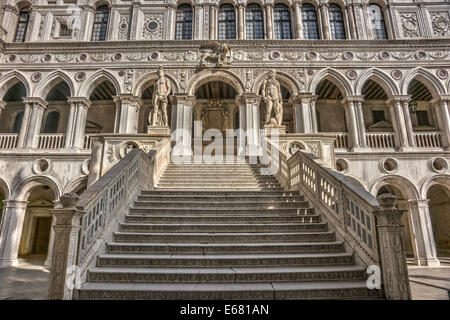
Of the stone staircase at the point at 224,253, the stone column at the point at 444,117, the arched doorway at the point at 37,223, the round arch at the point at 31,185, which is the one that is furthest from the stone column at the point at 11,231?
the stone column at the point at 444,117

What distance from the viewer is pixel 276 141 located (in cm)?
1137

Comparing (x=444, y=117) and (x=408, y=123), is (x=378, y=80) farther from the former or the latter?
(x=444, y=117)

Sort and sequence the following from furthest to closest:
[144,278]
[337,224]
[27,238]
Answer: [27,238] → [337,224] → [144,278]

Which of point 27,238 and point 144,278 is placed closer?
point 144,278

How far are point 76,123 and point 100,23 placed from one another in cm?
718

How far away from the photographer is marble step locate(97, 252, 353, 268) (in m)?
4.76

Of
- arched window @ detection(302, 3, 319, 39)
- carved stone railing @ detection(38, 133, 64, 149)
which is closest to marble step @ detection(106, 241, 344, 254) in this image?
carved stone railing @ detection(38, 133, 64, 149)

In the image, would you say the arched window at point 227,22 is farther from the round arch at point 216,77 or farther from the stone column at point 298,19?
the stone column at point 298,19

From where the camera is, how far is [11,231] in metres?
13.6

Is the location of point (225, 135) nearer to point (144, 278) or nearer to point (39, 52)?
point (39, 52)

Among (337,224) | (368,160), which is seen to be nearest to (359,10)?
(368,160)

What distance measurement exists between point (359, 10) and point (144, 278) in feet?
64.0

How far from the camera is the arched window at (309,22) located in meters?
17.2

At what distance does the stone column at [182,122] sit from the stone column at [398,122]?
11.1 metres
